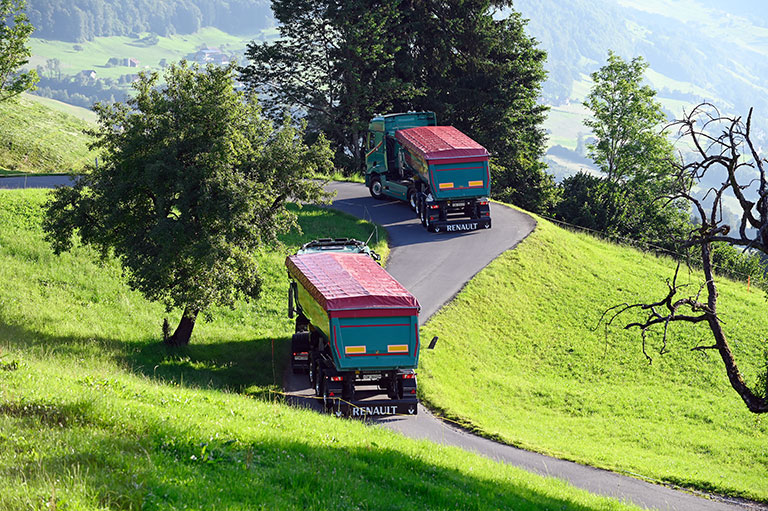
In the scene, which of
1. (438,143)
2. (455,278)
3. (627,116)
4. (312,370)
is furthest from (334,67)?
(312,370)

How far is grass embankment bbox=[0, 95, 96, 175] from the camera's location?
45781 millimetres

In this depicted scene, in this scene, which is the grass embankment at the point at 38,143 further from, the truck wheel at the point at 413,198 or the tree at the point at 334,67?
the truck wheel at the point at 413,198

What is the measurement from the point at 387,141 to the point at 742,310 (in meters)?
21.9

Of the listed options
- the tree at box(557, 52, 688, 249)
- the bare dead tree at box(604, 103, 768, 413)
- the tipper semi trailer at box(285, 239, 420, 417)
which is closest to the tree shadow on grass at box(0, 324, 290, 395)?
the tipper semi trailer at box(285, 239, 420, 417)

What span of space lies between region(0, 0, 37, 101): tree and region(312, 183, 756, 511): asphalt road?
18.2 m

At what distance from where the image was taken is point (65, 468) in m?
9.52

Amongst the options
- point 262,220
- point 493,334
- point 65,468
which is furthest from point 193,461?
point 493,334

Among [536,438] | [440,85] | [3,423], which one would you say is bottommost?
[536,438]

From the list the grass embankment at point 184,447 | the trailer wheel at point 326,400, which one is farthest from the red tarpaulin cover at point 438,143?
the trailer wheel at point 326,400

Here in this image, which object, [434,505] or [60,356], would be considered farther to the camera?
[60,356]

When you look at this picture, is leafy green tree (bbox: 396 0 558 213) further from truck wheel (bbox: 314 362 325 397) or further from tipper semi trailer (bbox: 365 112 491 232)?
truck wheel (bbox: 314 362 325 397)

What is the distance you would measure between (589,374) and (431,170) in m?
13.5

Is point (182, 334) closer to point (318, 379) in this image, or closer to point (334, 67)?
point (318, 379)

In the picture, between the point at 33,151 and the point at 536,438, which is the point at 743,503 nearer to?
the point at 536,438
